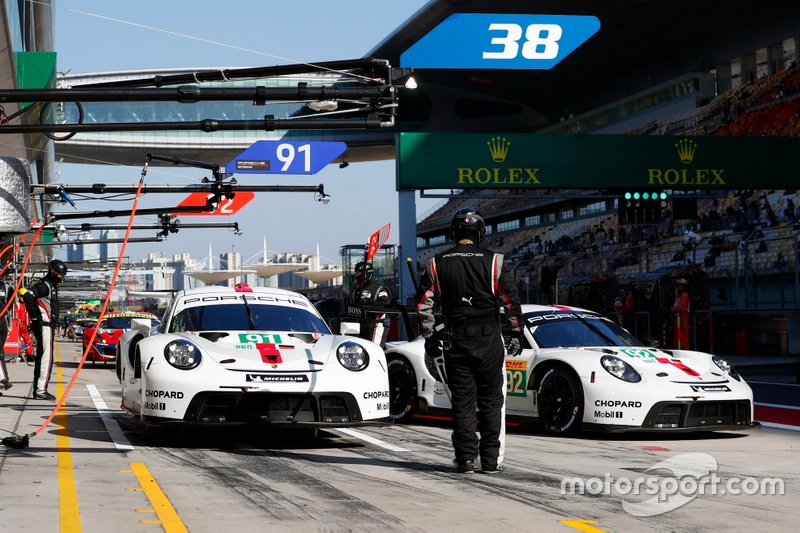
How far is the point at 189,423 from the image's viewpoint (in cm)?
800

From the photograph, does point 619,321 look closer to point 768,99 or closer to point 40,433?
point 768,99

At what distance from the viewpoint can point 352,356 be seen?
8719mm

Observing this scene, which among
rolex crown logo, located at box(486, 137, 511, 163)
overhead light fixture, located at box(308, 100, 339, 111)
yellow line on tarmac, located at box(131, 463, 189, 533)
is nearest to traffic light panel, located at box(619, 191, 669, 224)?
rolex crown logo, located at box(486, 137, 511, 163)

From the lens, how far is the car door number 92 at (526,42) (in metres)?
30.8

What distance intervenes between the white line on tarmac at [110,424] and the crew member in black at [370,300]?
3163mm

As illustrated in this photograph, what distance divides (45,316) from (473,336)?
845 cm

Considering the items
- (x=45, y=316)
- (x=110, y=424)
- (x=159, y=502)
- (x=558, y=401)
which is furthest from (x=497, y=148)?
(x=159, y=502)

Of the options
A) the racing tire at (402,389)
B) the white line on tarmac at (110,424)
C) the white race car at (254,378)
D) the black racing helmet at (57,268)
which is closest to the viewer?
the white race car at (254,378)

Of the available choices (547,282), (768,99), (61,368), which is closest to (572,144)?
(547,282)

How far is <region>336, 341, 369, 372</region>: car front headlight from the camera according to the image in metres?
8.60

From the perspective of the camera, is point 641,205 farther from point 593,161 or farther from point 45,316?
point 45,316

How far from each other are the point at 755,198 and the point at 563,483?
1175 inches

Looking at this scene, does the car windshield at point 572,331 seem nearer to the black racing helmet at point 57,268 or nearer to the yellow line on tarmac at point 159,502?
the yellow line on tarmac at point 159,502

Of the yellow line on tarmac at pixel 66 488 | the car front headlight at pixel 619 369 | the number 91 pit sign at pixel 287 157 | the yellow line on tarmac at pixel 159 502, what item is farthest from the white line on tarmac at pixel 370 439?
the number 91 pit sign at pixel 287 157
